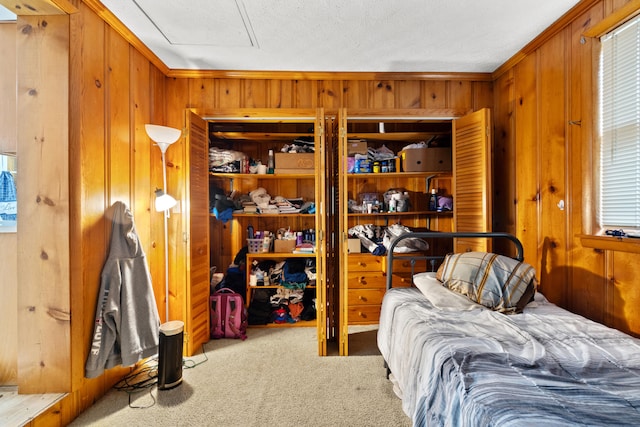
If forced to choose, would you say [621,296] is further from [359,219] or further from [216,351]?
[216,351]

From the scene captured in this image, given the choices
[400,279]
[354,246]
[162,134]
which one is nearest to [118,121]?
[162,134]

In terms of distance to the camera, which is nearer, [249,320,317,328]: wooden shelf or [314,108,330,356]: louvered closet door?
[314,108,330,356]: louvered closet door

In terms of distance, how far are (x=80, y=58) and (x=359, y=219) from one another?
2715 millimetres

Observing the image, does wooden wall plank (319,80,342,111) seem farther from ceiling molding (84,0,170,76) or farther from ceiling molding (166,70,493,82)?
ceiling molding (84,0,170,76)

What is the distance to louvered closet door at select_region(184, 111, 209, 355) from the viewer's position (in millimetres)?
2389

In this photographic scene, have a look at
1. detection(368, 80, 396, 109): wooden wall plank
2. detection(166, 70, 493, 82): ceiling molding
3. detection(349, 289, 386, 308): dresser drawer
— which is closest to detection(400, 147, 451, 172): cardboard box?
detection(368, 80, 396, 109): wooden wall plank

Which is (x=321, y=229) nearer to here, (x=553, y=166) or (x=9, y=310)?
(x=553, y=166)

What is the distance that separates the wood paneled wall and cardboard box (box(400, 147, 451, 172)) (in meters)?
0.60

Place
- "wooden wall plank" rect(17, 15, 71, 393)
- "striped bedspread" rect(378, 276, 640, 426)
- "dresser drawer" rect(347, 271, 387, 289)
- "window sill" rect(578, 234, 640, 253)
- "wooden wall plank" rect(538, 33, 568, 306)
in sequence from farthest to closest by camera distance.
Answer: "dresser drawer" rect(347, 271, 387, 289)
"wooden wall plank" rect(538, 33, 568, 306)
"wooden wall plank" rect(17, 15, 71, 393)
"window sill" rect(578, 234, 640, 253)
"striped bedspread" rect(378, 276, 640, 426)

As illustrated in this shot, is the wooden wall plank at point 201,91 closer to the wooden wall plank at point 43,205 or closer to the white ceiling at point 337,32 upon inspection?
the white ceiling at point 337,32

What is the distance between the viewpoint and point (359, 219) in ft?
10.9

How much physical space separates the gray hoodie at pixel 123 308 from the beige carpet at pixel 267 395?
1.00ft

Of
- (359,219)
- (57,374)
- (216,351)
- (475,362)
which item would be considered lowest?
(216,351)

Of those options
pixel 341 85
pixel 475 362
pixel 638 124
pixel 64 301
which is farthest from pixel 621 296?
pixel 64 301
